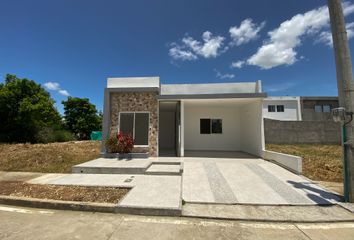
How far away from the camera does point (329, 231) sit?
128 inches

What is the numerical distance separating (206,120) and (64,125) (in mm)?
26851

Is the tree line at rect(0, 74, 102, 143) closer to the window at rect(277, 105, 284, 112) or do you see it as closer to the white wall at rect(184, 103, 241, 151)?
the white wall at rect(184, 103, 241, 151)

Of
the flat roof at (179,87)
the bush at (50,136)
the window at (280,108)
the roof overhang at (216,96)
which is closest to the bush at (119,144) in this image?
the flat roof at (179,87)

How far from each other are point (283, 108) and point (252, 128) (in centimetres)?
1783

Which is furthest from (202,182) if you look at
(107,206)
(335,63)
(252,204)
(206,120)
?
(206,120)

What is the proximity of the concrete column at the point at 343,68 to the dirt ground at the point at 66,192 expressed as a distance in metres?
5.82

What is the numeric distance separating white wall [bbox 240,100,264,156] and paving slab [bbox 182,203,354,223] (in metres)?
5.38

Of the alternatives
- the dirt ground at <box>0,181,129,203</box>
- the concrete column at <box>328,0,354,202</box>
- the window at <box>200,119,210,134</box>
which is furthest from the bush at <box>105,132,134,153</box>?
the concrete column at <box>328,0,354,202</box>

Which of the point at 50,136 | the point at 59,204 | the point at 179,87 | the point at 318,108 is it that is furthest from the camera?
the point at 318,108

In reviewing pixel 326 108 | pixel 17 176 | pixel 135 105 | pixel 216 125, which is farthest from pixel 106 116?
pixel 326 108

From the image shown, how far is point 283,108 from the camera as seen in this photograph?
24.5 meters

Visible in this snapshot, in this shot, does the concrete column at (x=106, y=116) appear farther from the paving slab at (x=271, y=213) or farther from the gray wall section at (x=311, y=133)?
the gray wall section at (x=311, y=133)

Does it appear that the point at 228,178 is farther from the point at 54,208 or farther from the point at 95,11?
the point at 95,11

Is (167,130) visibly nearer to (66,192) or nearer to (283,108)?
(66,192)
